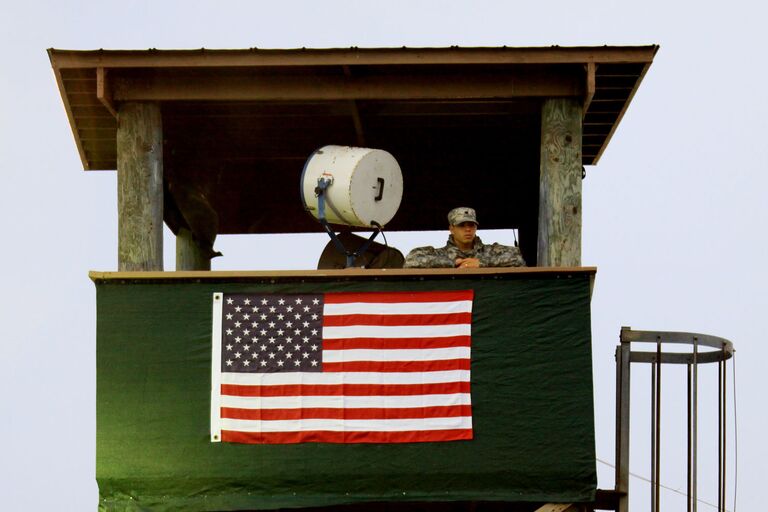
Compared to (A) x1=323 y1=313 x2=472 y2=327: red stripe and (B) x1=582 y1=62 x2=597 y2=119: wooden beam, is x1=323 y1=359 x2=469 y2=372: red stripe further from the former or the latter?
(B) x1=582 y1=62 x2=597 y2=119: wooden beam

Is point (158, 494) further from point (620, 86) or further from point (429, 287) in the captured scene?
point (620, 86)

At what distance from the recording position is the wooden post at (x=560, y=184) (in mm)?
17875

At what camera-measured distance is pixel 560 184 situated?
18.0 metres

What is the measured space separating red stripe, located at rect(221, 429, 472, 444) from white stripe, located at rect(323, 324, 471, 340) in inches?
A: 30.6

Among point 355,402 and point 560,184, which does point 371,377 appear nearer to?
point 355,402

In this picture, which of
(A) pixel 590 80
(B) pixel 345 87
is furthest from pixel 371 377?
(A) pixel 590 80

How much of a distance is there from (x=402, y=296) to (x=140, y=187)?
8.15ft

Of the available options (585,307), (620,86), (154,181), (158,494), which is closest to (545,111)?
(620,86)

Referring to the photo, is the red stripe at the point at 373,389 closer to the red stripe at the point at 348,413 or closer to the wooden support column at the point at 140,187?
the red stripe at the point at 348,413

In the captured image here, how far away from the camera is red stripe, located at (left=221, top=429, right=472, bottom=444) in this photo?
17.2 meters

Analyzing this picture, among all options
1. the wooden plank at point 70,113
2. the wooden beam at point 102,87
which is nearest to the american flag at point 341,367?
the wooden beam at point 102,87

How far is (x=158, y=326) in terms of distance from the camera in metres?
17.5

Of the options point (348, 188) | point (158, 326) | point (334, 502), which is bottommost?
point (334, 502)

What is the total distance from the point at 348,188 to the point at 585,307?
236 cm
